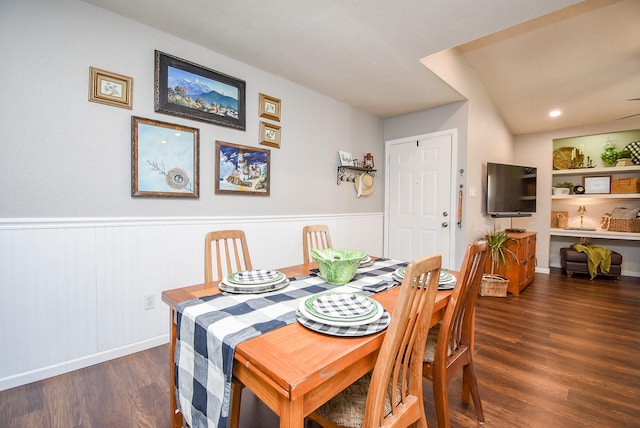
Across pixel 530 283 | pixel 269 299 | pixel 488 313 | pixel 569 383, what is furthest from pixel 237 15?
pixel 530 283

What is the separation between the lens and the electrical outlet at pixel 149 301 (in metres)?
2.17

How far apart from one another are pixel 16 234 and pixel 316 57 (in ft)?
7.98

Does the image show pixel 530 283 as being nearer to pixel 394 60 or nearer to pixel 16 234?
pixel 394 60

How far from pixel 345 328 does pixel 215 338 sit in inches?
16.0

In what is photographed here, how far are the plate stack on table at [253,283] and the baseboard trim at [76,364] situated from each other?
52.0 inches

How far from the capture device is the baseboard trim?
5.58 ft

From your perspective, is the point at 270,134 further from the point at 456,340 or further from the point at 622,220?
the point at 622,220

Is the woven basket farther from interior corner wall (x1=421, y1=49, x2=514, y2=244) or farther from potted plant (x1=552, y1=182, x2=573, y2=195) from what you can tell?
potted plant (x1=552, y1=182, x2=573, y2=195)

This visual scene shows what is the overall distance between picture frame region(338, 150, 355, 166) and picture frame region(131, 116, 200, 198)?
173cm

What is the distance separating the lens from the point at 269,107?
9.34 feet

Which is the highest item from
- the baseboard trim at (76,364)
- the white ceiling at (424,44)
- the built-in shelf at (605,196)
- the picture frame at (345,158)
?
the white ceiling at (424,44)

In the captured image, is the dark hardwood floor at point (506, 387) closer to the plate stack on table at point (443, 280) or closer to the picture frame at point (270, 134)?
the plate stack on table at point (443, 280)

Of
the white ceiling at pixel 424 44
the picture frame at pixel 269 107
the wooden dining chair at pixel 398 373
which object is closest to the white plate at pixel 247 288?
the wooden dining chair at pixel 398 373

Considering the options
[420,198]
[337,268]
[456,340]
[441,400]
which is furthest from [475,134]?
[441,400]
